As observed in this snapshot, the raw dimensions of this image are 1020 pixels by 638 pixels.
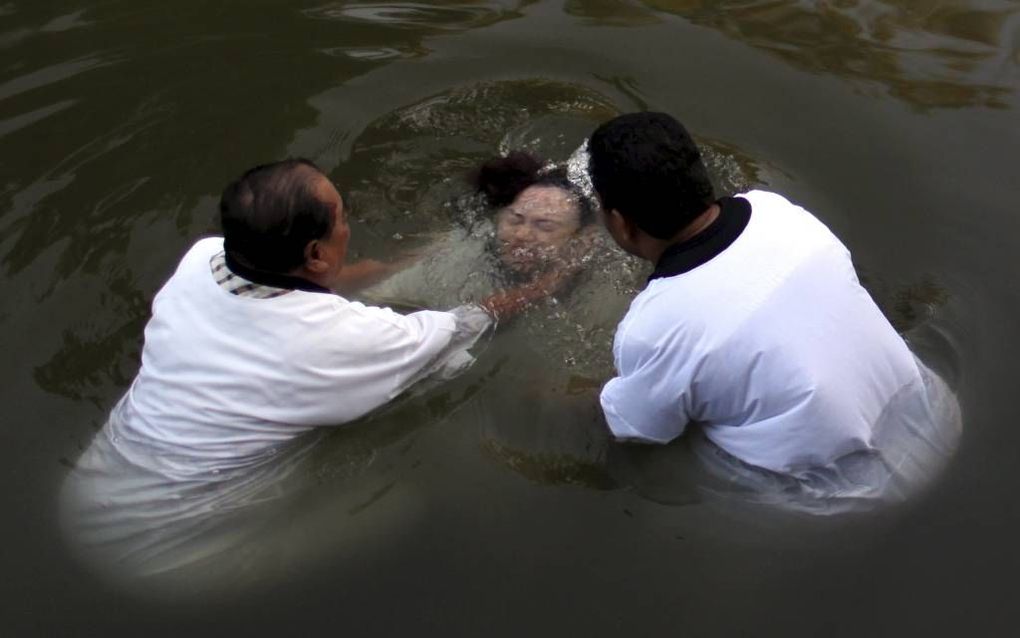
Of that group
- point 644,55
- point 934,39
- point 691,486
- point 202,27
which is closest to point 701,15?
point 644,55

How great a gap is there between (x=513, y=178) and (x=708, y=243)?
1808 millimetres

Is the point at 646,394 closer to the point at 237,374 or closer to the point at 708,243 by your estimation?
the point at 708,243

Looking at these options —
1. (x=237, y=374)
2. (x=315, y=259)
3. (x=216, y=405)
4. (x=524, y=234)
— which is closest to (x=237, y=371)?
(x=237, y=374)

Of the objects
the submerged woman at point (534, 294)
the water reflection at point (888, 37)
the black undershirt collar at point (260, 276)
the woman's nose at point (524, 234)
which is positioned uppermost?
the black undershirt collar at point (260, 276)

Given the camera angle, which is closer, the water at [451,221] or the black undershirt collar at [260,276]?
the black undershirt collar at [260,276]

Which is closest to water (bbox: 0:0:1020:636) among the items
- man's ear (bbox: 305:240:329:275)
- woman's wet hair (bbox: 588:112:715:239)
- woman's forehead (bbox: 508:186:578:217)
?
woman's forehead (bbox: 508:186:578:217)

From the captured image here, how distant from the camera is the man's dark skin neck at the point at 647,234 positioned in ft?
7.80

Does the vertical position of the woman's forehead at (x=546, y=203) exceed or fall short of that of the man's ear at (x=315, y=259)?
it falls short

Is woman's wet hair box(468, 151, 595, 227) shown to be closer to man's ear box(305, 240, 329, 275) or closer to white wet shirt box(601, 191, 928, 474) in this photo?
man's ear box(305, 240, 329, 275)

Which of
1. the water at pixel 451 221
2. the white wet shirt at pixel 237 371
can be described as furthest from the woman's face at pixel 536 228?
the white wet shirt at pixel 237 371

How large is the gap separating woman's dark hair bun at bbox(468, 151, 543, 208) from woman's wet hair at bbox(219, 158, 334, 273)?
59.9 inches

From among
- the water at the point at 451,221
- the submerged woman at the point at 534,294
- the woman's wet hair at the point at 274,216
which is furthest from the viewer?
the submerged woman at the point at 534,294

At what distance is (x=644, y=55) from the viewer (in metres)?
4.85

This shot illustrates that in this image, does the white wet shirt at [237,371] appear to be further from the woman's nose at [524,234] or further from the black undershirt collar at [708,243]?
the woman's nose at [524,234]
